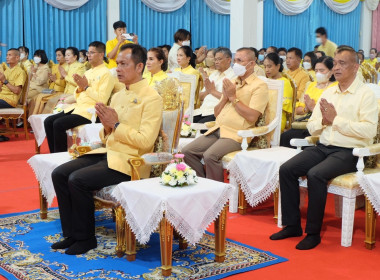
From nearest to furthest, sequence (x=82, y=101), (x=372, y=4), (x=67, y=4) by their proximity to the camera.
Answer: (x=82, y=101) < (x=67, y=4) < (x=372, y=4)

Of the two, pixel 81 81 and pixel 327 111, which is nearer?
pixel 327 111

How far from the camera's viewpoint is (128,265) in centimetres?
342

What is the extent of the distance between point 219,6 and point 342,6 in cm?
419

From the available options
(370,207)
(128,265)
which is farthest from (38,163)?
(370,207)

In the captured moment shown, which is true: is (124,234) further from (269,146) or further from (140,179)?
(269,146)

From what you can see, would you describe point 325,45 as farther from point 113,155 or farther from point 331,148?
point 113,155

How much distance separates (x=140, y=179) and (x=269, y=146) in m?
1.54

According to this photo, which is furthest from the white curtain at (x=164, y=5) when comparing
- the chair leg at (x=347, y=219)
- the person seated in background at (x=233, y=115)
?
the chair leg at (x=347, y=219)

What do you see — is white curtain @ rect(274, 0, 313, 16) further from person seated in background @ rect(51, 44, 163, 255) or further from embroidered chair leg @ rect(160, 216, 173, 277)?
embroidered chair leg @ rect(160, 216, 173, 277)

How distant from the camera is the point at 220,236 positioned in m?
3.47

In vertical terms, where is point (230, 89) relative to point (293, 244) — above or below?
above

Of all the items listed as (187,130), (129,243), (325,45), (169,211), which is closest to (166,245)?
(169,211)

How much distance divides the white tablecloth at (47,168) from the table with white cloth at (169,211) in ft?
2.61

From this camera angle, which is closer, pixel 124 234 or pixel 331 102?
pixel 124 234
